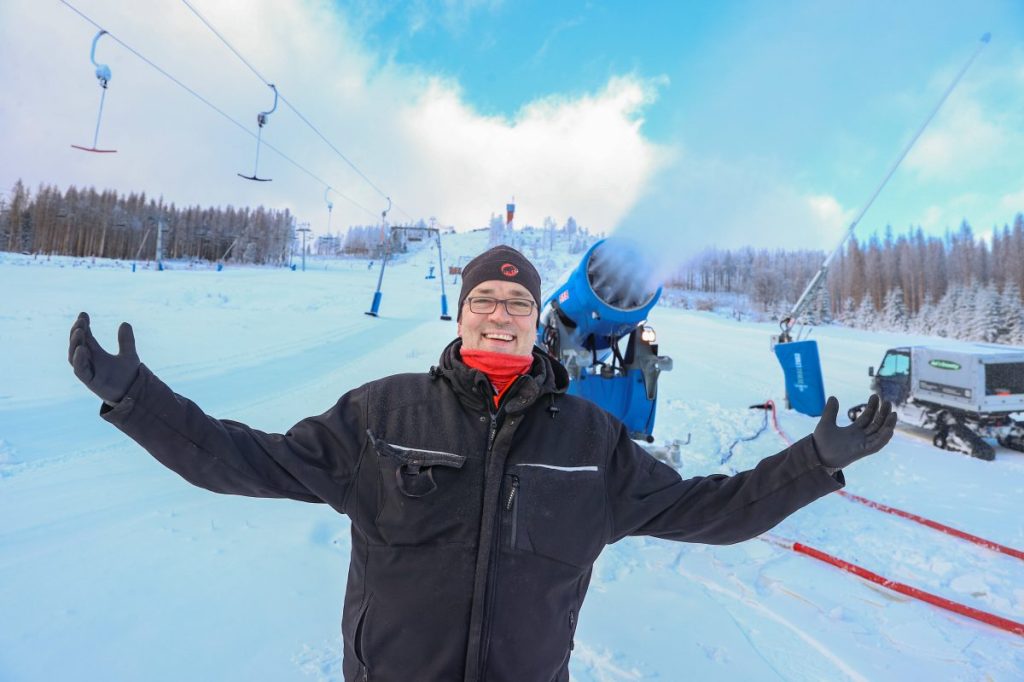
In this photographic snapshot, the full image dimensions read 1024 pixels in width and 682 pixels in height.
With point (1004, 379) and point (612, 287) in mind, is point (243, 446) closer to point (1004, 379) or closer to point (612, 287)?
point (612, 287)

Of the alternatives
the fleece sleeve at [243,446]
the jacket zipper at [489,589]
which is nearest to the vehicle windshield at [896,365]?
the jacket zipper at [489,589]

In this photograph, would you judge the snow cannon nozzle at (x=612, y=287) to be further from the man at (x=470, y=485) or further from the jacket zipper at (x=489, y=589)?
the jacket zipper at (x=489, y=589)

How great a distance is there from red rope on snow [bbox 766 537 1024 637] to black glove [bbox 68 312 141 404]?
16.4ft

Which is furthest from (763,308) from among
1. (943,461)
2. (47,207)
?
(47,207)

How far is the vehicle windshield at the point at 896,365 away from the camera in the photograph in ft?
36.8

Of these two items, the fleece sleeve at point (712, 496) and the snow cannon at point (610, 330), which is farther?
the snow cannon at point (610, 330)

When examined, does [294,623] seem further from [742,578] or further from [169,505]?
[742,578]

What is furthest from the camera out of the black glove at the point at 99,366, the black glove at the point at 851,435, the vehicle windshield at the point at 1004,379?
the vehicle windshield at the point at 1004,379

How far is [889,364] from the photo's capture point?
1180 cm

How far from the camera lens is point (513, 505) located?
1555mm

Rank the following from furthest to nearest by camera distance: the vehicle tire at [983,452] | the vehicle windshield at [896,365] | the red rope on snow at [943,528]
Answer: the vehicle windshield at [896,365] < the vehicle tire at [983,452] < the red rope on snow at [943,528]

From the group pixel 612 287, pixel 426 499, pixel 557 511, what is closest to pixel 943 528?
pixel 612 287

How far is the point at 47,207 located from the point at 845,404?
93935 mm

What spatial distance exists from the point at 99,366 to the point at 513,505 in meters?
1.35
